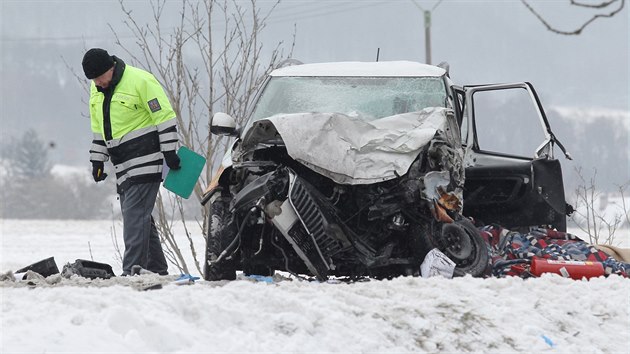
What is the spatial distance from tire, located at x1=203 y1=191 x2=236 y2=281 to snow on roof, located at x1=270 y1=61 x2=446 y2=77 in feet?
5.58

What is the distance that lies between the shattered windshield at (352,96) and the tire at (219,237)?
1143mm

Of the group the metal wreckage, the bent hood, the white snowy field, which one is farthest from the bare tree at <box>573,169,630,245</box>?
the white snowy field

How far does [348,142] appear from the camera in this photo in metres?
8.09

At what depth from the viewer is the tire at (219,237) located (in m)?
8.25

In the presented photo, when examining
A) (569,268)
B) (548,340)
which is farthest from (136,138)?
(548,340)

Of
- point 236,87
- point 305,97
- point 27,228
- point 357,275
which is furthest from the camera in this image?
point 27,228

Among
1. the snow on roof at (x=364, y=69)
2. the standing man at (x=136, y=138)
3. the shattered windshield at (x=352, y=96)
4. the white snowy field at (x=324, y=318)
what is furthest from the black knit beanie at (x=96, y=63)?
the white snowy field at (x=324, y=318)

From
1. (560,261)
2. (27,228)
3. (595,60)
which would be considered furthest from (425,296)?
(595,60)

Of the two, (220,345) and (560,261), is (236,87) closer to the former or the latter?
(560,261)

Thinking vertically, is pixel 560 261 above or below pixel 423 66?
below

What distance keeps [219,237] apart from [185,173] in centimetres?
137

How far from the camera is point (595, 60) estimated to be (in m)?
165

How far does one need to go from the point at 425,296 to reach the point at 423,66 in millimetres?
3946

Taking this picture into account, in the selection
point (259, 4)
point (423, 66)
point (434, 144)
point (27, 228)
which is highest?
point (259, 4)
